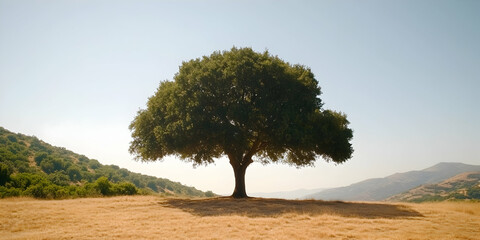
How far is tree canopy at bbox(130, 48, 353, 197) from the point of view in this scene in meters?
26.5

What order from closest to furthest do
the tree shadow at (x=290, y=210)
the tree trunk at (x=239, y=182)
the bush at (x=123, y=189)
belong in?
the tree shadow at (x=290, y=210), the tree trunk at (x=239, y=182), the bush at (x=123, y=189)

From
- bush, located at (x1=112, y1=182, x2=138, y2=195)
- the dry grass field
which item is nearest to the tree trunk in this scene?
the dry grass field

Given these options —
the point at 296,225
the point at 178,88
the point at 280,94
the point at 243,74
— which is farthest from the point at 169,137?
the point at 296,225

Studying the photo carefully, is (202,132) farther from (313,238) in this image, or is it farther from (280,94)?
(313,238)

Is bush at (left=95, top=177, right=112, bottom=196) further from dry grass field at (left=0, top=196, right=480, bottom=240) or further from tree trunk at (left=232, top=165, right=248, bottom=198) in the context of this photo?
tree trunk at (left=232, top=165, right=248, bottom=198)

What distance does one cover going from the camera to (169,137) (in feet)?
88.6

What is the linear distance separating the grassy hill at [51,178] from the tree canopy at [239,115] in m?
6.73

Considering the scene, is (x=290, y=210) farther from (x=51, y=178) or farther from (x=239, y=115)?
(x=51, y=178)

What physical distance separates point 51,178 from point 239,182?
34.2 m

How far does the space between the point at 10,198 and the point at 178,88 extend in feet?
56.1

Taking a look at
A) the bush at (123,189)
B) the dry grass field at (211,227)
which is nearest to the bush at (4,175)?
the bush at (123,189)

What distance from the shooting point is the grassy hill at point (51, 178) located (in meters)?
28.3

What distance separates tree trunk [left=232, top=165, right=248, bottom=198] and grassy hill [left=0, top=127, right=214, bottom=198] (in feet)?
44.0

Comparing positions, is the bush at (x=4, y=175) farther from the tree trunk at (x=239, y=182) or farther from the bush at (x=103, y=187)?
the tree trunk at (x=239, y=182)
